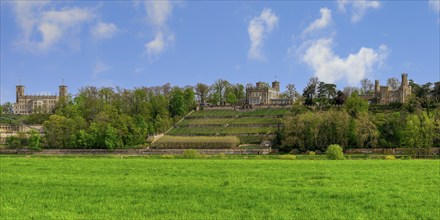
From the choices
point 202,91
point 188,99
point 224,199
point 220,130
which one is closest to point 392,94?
point 220,130

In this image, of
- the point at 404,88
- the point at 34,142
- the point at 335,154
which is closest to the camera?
the point at 335,154

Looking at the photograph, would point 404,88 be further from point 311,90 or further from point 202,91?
point 202,91

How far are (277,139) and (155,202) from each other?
322ft

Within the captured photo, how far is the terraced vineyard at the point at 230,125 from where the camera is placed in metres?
133

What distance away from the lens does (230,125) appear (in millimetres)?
150875

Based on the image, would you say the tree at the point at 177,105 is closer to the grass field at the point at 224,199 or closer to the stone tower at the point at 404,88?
the stone tower at the point at 404,88

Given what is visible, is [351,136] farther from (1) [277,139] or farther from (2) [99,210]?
(2) [99,210]

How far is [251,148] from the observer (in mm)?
118500

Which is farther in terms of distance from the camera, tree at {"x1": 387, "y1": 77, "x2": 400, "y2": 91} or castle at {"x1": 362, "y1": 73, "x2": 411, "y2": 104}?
tree at {"x1": 387, "y1": 77, "x2": 400, "y2": 91}

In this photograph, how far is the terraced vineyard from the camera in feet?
436

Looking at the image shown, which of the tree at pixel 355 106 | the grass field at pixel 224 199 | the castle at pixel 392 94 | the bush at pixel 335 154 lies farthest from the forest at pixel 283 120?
the grass field at pixel 224 199

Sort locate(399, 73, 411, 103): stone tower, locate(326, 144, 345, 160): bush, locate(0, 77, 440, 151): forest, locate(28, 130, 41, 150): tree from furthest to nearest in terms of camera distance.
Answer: locate(399, 73, 411, 103): stone tower
locate(28, 130, 41, 150): tree
locate(0, 77, 440, 151): forest
locate(326, 144, 345, 160): bush

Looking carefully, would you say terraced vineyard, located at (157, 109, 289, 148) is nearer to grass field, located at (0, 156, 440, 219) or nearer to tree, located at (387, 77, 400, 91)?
tree, located at (387, 77, 400, 91)

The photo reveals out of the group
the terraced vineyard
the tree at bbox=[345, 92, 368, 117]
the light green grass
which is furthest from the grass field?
the light green grass
